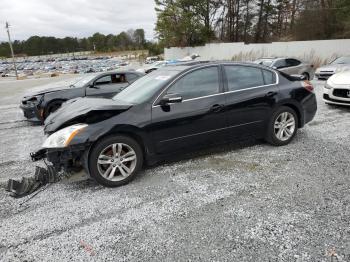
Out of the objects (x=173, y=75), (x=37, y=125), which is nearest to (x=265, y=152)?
(x=173, y=75)

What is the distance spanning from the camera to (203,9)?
40875 millimetres

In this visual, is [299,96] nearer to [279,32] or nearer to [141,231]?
[141,231]

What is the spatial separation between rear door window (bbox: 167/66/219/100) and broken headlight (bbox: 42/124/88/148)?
1.32 metres

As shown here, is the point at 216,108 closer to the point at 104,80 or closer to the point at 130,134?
the point at 130,134

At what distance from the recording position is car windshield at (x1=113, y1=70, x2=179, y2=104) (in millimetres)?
4109

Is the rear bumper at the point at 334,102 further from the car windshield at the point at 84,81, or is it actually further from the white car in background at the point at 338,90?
the car windshield at the point at 84,81

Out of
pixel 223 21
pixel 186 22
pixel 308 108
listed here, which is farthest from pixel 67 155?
→ pixel 223 21

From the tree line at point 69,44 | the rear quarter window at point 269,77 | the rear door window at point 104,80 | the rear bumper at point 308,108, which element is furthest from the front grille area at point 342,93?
the tree line at point 69,44

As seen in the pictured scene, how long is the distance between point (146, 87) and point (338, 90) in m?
5.29

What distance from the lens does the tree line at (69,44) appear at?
12744 cm

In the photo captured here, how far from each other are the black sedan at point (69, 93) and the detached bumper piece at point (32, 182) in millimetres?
3361

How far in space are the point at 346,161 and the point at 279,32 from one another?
131ft

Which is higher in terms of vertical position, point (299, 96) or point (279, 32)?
point (279, 32)

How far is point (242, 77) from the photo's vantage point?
463cm
